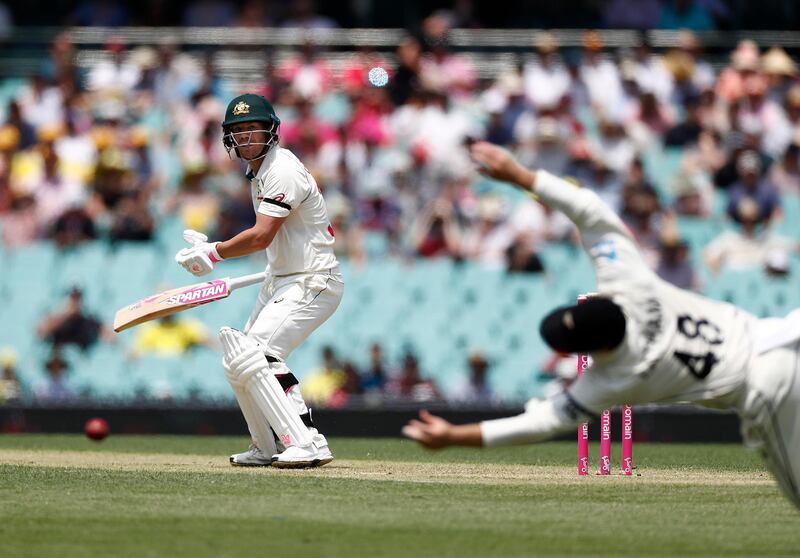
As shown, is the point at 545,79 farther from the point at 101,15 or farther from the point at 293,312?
the point at 293,312

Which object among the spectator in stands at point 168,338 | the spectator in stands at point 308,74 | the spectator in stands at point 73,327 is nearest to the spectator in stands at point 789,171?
the spectator in stands at point 308,74

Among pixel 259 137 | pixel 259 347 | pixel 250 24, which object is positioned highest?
pixel 250 24

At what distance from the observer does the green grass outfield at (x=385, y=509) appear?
531cm

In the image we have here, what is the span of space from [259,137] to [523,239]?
234 inches

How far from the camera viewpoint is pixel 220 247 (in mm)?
8109

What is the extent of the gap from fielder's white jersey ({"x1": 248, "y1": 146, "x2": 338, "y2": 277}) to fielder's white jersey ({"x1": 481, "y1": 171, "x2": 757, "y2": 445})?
286cm

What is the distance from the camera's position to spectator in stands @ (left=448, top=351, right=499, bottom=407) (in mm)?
12773

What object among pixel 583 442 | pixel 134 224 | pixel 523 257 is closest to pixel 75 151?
pixel 134 224

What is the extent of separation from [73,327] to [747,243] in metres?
6.35

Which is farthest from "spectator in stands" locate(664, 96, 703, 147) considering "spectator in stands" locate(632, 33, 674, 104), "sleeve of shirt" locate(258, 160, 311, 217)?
"sleeve of shirt" locate(258, 160, 311, 217)

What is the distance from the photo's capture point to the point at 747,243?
45.3 ft

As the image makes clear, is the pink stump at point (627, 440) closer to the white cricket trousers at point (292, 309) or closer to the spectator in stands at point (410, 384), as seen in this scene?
the white cricket trousers at point (292, 309)

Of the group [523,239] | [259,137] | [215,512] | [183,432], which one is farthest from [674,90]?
[215,512]

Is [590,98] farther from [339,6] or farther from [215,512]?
[215,512]
